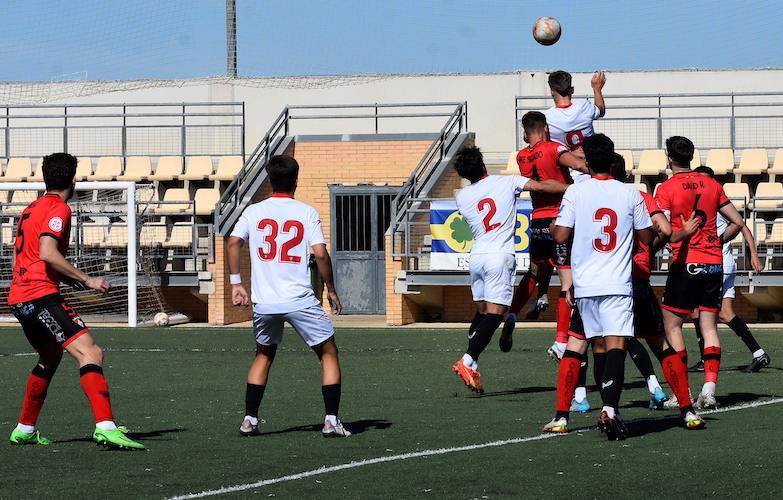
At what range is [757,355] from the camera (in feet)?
42.2

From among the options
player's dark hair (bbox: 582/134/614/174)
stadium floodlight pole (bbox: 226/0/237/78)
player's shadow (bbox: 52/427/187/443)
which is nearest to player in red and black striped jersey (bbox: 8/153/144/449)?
player's shadow (bbox: 52/427/187/443)

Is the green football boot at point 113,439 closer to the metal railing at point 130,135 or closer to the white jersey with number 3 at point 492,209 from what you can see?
the white jersey with number 3 at point 492,209

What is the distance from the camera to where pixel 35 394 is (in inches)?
330

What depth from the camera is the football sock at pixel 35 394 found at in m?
8.39

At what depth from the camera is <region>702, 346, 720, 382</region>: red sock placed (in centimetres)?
1005

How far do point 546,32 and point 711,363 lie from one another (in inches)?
392

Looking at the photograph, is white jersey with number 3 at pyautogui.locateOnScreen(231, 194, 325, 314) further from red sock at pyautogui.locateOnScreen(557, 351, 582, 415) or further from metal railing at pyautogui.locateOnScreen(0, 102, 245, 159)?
metal railing at pyautogui.locateOnScreen(0, 102, 245, 159)

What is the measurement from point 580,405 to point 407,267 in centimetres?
1302

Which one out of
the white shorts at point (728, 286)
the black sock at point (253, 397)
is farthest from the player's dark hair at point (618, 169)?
the white shorts at point (728, 286)

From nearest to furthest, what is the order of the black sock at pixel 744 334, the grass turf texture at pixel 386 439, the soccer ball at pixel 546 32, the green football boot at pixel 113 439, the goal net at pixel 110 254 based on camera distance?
the grass turf texture at pixel 386 439 → the green football boot at pixel 113 439 → the black sock at pixel 744 334 → the soccer ball at pixel 546 32 → the goal net at pixel 110 254

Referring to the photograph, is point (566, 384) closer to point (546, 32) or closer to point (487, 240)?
point (487, 240)

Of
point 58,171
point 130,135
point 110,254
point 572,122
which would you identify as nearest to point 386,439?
point 58,171

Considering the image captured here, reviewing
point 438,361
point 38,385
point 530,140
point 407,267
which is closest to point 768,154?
point 407,267

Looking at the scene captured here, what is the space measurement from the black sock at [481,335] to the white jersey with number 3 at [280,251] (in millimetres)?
2393
